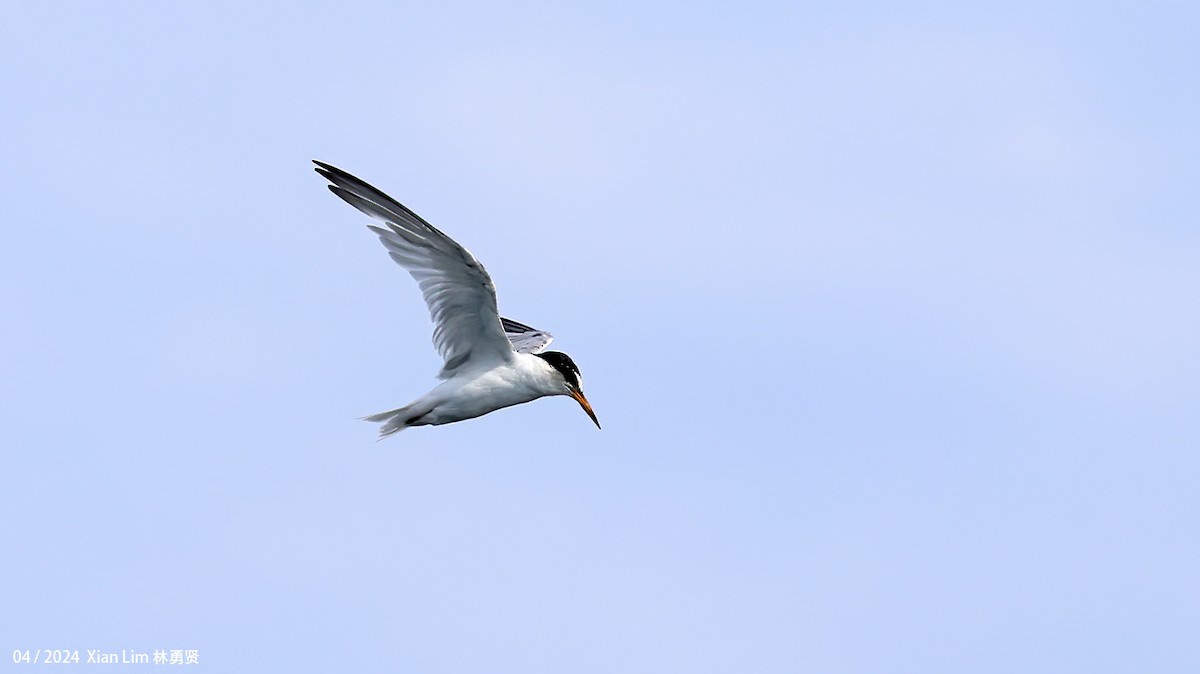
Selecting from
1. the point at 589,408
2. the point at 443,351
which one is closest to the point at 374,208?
the point at 443,351

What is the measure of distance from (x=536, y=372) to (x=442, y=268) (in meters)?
1.77

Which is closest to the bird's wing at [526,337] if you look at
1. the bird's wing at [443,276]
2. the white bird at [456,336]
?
the white bird at [456,336]

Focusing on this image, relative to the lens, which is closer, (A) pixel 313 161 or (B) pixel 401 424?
(A) pixel 313 161

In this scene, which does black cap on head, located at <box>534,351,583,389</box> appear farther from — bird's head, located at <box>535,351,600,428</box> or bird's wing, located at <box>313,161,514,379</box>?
bird's wing, located at <box>313,161,514,379</box>

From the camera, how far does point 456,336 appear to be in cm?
1780

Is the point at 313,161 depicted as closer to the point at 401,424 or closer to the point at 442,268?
the point at 442,268

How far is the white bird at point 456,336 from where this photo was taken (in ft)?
55.0

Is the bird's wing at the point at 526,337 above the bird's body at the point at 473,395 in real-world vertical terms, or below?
above

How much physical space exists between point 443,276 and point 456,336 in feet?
2.91

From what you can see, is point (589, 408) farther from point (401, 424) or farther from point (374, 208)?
point (374, 208)

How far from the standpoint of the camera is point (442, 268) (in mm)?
17047

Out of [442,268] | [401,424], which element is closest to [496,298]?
[442,268]

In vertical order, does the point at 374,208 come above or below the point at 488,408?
above

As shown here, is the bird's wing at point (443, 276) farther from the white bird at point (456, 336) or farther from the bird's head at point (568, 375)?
the bird's head at point (568, 375)
